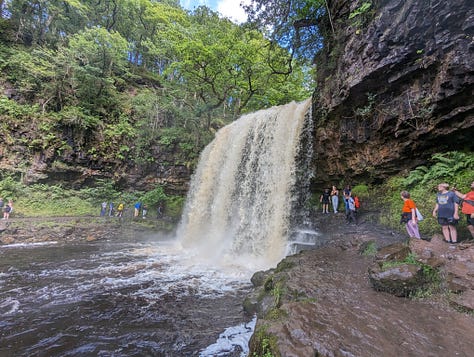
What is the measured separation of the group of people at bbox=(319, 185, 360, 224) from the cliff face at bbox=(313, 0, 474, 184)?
0.75 m

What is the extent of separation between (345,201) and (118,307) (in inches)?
326

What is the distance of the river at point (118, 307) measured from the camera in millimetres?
4164

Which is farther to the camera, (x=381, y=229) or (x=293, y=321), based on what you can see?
(x=381, y=229)

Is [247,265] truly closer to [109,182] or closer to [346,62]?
[346,62]

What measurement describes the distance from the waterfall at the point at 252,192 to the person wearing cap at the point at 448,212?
4.85 m

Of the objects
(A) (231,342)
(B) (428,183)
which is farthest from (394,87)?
(A) (231,342)

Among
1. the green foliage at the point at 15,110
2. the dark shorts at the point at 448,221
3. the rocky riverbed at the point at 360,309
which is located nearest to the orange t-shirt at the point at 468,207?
the dark shorts at the point at 448,221

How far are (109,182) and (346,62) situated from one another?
1638 cm

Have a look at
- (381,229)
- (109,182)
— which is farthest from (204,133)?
(381,229)

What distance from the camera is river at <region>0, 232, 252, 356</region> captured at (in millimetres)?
4164

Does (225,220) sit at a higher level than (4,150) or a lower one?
lower

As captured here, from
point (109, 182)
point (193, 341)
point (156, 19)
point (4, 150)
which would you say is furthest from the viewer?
point (156, 19)

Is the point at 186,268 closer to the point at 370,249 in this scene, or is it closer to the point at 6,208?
the point at 370,249

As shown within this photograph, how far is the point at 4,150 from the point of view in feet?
48.2
